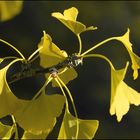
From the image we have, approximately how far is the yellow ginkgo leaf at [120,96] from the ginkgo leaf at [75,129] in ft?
0.10

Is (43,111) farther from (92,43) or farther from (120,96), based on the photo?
(92,43)

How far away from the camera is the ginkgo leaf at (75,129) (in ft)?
2.07

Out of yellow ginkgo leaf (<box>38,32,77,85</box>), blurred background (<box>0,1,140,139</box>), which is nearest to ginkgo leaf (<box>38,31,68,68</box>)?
yellow ginkgo leaf (<box>38,32,77,85</box>)

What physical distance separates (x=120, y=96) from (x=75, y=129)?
58 millimetres

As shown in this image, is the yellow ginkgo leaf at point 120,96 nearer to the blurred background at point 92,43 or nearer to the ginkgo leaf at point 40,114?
the ginkgo leaf at point 40,114

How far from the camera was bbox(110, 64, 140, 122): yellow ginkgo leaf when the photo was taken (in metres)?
0.62

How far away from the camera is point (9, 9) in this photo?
0.61 m

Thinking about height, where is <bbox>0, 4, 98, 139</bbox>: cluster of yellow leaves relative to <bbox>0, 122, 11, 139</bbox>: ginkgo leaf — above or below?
above

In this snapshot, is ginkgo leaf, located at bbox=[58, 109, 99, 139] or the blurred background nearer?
ginkgo leaf, located at bbox=[58, 109, 99, 139]

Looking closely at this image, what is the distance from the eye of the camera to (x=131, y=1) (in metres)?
2.70

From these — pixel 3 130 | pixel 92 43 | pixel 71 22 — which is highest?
pixel 71 22

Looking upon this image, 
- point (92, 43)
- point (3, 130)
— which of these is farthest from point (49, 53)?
point (92, 43)

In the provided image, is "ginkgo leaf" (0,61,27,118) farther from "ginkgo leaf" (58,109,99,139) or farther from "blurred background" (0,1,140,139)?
"blurred background" (0,1,140,139)

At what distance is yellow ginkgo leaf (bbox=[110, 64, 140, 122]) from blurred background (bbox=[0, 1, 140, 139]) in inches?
67.2
